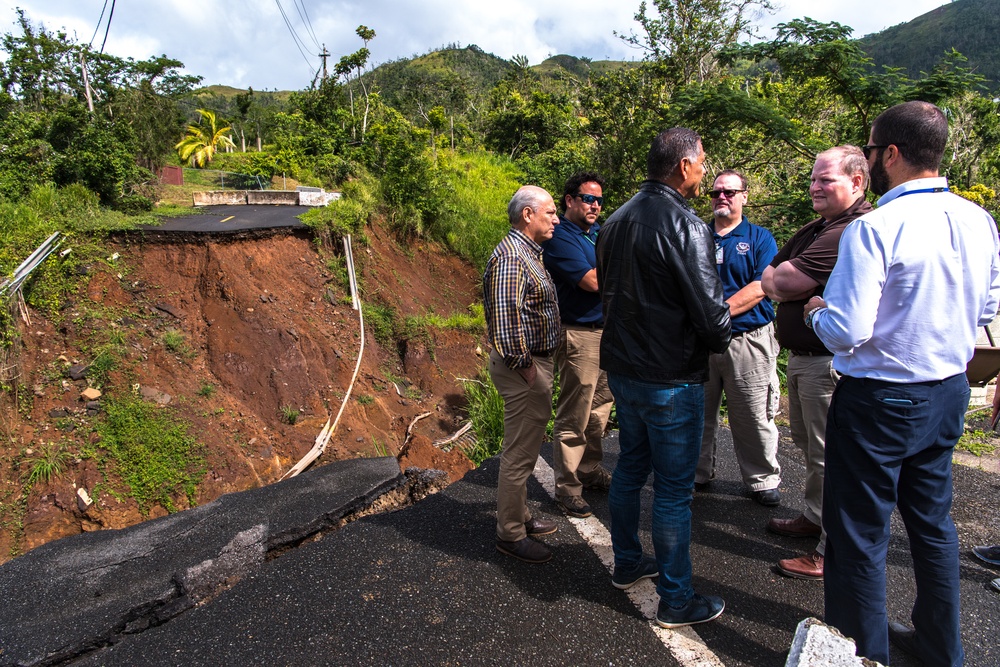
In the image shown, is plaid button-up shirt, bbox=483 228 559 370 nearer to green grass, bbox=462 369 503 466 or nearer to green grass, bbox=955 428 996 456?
green grass, bbox=462 369 503 466

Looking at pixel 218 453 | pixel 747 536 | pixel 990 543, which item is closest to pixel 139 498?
pixel 218 453

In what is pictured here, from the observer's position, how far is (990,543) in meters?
3.45

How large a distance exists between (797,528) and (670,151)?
220 centimetres

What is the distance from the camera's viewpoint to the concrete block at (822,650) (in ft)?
5.39

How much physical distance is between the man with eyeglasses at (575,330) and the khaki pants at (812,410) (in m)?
1.05

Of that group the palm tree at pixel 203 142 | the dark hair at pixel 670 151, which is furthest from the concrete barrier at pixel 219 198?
the palm tree at pixel 203 142

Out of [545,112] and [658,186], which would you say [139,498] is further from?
[545,112]

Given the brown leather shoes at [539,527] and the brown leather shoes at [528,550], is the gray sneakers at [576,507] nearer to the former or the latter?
the brown leather shoes at [539,527]

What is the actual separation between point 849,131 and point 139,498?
31.4ft

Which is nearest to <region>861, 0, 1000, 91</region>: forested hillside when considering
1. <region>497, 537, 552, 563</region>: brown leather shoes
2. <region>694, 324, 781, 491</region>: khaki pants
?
<region>694, 324, 781, 491</region>: khaki pants

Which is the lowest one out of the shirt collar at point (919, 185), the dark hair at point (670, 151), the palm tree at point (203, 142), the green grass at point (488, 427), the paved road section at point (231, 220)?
the green grass at point (488, 427)

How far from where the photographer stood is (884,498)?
2146 millimetres

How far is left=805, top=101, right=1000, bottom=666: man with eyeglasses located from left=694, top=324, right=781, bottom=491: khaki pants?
1351 millimetres

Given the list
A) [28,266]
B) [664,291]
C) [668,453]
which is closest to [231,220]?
[28,266]
